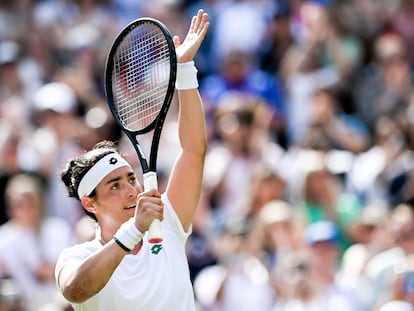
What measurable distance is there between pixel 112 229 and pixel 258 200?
Answer: 4199mm

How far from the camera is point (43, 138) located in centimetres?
→ 1131

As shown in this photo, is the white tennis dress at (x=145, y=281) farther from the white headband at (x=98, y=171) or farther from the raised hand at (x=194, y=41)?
the raised hand at (x=194, y=41)

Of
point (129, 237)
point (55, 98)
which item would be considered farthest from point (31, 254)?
point (129, 237)

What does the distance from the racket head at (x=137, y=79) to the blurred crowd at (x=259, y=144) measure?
2595mm

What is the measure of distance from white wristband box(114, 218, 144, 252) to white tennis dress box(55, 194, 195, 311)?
0.69ft

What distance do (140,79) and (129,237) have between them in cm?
116

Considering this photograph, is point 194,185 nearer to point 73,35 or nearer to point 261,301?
point 261,301

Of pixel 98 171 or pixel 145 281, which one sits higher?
pixel 98 171

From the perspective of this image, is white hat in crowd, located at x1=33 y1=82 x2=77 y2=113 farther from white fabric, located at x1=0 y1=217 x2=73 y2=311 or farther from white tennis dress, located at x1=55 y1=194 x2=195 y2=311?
white tennis dress, located at x1=55 y1=194 x2=195 y2=311

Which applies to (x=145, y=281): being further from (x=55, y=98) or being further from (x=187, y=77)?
(x=55, y=98)

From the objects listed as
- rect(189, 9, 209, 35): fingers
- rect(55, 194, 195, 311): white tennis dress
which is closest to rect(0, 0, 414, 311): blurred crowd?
rect(55, 194, 195, 311): white tennis dress

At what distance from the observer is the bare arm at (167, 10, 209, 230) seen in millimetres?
6223

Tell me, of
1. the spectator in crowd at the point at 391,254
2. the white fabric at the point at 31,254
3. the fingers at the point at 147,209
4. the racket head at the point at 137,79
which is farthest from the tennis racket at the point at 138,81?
the white fabric at the point at 31,254

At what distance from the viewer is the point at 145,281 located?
596 centimetres
